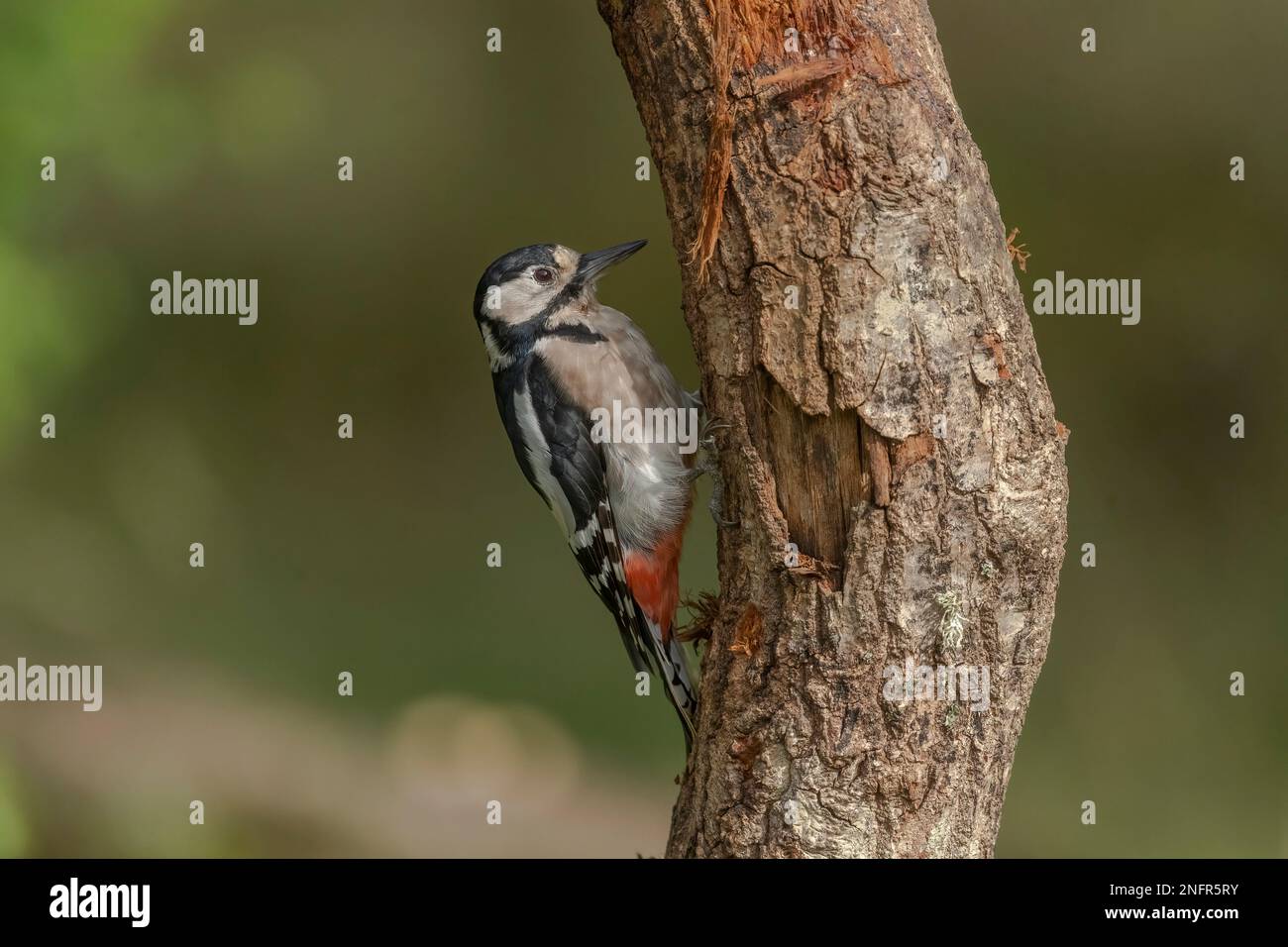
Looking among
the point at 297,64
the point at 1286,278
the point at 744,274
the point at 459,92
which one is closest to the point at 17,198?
the point at 297,64

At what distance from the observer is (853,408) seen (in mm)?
2604

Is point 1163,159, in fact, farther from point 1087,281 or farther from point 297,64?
point 297,64

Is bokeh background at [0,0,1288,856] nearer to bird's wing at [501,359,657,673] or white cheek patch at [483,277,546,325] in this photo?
white cheek patch at [483,277,546,325]

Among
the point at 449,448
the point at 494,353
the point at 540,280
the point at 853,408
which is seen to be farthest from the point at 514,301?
the point at 449,448

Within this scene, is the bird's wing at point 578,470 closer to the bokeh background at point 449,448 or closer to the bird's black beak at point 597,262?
the bird's black beak at point 597,262

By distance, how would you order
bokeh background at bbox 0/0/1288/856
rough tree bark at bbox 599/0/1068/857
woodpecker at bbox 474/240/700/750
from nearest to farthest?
rough tree bark at bbox 599/0/1068/857, woodpecker at bbox 474/240/700/750, bokeh background at bbox 0/0/1288/856

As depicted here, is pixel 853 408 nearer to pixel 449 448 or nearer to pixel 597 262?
pixel 597 262

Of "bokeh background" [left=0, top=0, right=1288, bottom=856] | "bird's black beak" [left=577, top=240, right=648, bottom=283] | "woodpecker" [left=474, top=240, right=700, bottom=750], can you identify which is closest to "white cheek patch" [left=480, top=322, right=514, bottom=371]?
"woodpecker" [left=474, top=240, right=700, bottom=750]

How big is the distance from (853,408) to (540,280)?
57.9 inches

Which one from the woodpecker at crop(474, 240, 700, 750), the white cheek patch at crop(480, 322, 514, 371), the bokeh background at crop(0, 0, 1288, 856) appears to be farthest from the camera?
the bokeh background at crop(0, 0, 1288, 856)

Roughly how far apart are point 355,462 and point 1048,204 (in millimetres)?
4608

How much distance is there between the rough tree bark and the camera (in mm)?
2562

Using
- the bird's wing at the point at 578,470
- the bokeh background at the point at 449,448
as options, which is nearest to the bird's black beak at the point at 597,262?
the bird's wing at the point at 578,470

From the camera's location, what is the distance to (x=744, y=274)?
2662 millimetres
